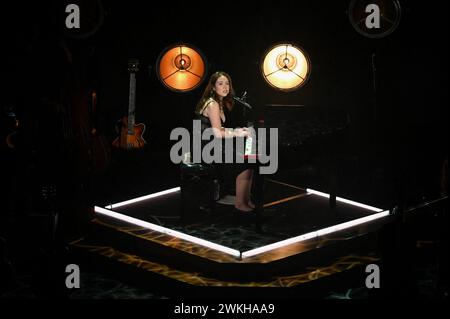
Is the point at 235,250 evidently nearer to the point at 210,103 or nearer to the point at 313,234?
the point at 313,234

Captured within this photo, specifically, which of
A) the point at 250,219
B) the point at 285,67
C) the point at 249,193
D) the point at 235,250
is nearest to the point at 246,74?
the point at 285,67

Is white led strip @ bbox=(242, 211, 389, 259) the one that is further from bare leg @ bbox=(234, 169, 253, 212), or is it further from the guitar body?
the guitar body

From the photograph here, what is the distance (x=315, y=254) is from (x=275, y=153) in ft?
3.44

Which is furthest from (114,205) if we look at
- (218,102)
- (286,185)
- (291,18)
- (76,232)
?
(291,18)

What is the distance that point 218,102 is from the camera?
6887mm

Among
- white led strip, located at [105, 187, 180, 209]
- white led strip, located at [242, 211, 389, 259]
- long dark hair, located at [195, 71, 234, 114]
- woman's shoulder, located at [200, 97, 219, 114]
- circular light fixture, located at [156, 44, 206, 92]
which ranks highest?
circular light fixture, located at [156, 44, 206, 92]

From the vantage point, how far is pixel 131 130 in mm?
7801

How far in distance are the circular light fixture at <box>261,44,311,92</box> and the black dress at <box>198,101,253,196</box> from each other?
2.07 ft

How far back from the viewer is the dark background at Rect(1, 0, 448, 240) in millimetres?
6957

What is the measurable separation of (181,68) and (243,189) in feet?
5.59

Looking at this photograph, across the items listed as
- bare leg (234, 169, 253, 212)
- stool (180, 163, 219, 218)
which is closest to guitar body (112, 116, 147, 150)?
stool (180, 163, 219, 218)

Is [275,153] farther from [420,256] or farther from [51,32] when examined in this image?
[51,32]

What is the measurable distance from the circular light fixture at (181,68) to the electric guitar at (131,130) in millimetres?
375

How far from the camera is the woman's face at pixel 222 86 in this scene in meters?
6.69
